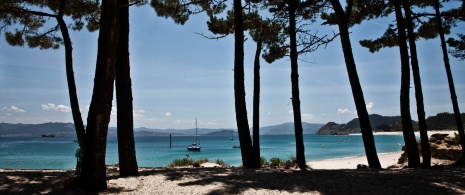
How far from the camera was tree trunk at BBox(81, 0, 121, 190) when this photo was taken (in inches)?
215

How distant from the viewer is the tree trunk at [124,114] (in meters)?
7.36

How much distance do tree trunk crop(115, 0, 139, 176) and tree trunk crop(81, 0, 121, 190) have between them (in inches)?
69.5

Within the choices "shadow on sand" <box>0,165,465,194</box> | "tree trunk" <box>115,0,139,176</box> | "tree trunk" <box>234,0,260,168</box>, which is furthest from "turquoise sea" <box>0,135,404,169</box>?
"tree trunk" <box>115,0,139,176</box>

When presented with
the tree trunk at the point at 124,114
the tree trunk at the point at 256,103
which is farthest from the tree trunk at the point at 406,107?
the tree trunk at the point at 124,114

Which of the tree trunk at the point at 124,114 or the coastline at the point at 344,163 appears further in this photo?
the coastline at the point at 344,163

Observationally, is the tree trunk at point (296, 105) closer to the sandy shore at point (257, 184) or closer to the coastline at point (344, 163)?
the sandy shore at point (257, 184)

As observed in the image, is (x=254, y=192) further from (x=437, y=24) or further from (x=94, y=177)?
(x=437, y=24)

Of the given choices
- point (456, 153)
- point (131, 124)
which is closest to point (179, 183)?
point (131, 124)

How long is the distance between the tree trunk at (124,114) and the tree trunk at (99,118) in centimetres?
177

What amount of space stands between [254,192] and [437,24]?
10565 millimetres

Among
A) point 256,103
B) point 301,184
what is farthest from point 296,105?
point 301,184

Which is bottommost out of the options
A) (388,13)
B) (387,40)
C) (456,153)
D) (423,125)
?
(456,153)

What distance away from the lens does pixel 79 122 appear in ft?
35.1

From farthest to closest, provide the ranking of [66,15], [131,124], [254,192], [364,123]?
[66,15] → [364,123] → [131,124] → [254,192]
